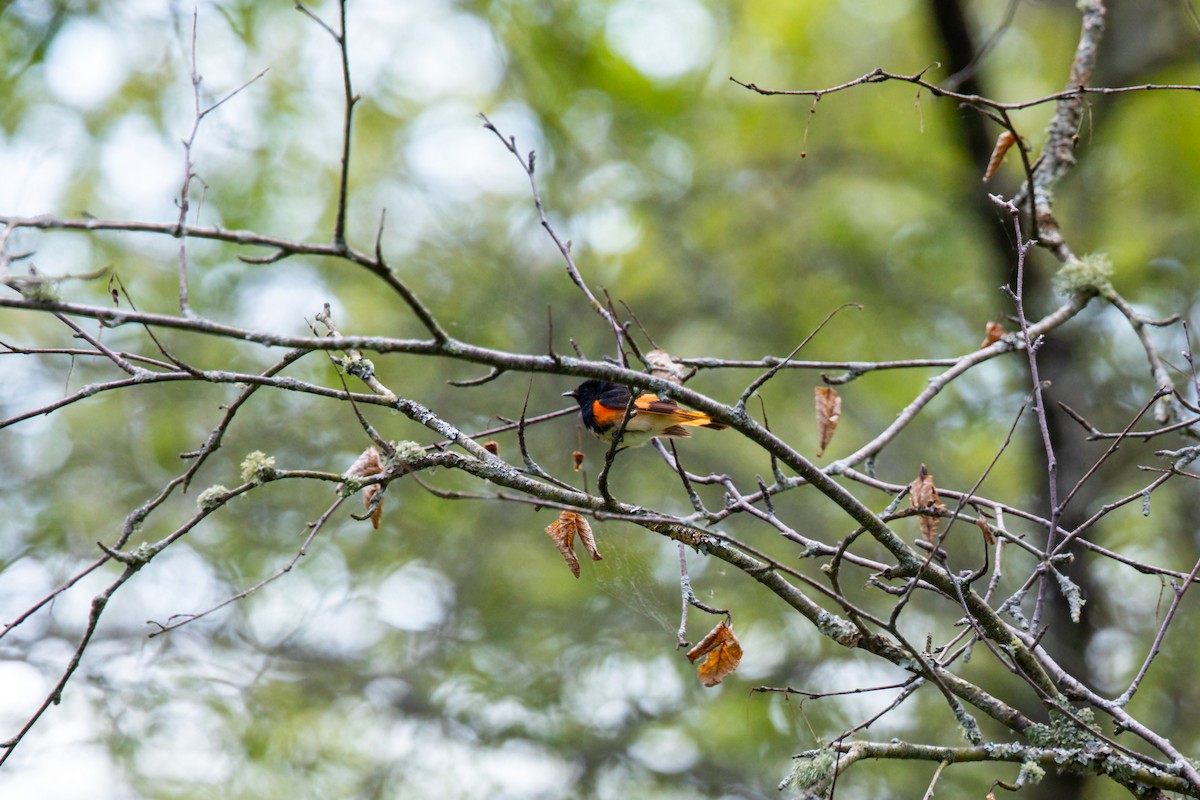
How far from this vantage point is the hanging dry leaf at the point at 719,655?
8.99ft

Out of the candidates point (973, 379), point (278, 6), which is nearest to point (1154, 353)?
point (973, 379)

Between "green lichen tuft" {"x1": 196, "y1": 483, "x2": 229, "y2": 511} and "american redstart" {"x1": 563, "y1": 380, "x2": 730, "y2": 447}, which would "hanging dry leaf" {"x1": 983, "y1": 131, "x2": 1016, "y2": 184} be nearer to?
"american redstart" {"x1": 563, "y1": 380, "x2": 730, "y2": 447}

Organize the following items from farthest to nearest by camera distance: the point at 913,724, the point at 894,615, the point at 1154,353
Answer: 1. the point at 913,724
2. the point at 1154,353
3. the point at 894,615

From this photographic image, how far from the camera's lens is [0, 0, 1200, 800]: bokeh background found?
7.28 meters

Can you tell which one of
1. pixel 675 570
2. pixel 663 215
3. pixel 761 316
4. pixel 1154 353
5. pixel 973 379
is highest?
pixel 663 215

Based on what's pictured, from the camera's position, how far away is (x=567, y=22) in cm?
875

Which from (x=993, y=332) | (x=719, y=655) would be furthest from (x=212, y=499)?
(x=993, y=332)

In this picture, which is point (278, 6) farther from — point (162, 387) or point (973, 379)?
point (973, 379)

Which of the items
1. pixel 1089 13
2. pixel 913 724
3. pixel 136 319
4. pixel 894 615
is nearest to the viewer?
pixel 136 319

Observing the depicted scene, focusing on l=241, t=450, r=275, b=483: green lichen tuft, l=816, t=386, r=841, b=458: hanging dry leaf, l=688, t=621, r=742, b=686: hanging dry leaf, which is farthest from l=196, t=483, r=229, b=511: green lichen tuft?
l=816, t=386, r=841, b=458: hanging dry leaf

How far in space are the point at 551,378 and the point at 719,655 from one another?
16.8 feet

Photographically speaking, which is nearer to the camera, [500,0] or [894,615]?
[894,615]

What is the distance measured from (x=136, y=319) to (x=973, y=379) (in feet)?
24.5

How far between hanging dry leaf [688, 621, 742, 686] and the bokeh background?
4405mm
